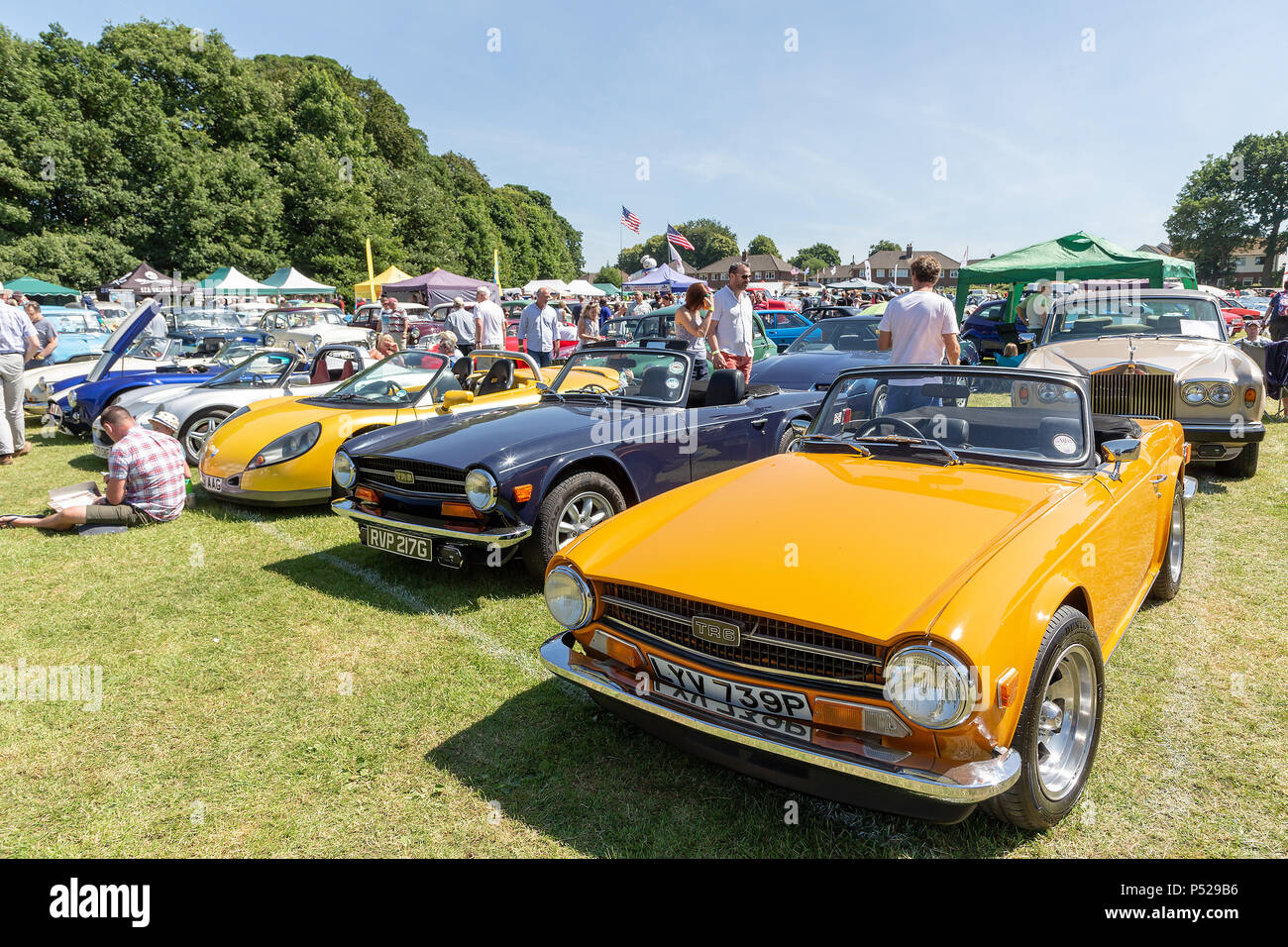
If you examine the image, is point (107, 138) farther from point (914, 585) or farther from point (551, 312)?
point (914, 585)

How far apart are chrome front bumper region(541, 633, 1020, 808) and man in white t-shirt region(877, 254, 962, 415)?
4.24m

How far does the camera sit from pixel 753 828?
2.59 m

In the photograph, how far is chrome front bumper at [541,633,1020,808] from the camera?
6.62ft

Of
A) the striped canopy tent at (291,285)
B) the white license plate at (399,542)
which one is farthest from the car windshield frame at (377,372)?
the striped canopy tent at (291,285)

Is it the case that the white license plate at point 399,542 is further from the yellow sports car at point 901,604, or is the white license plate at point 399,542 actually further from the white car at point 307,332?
the white car at point 307,332

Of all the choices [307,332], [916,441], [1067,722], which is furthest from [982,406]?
[307,332]

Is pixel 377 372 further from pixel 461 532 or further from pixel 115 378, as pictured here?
pixel 115 378

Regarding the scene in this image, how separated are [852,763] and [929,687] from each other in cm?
32

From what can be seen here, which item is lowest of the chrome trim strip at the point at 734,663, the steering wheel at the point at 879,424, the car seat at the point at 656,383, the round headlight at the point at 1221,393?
the chrome trim strip at the point at 734,663

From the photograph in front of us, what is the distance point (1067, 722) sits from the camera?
2.67 m

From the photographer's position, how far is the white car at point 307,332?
12.1 metres

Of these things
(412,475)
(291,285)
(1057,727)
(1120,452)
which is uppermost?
(291,285)

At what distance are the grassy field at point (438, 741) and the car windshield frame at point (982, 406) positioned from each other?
46.1 inches
